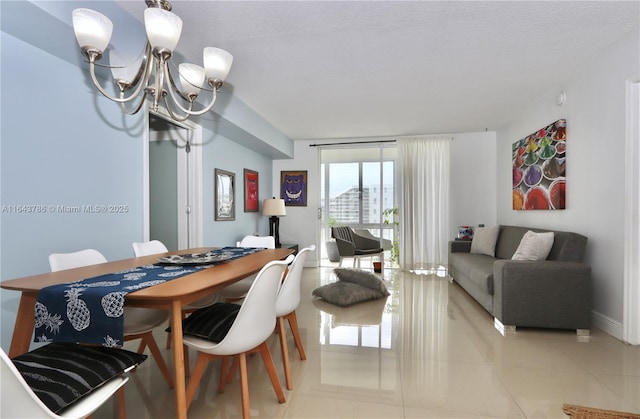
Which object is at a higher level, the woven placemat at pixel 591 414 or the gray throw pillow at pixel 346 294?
the woven placemat at pixel 591 414

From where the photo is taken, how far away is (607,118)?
2.82 meters

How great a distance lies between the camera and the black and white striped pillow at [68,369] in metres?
1.01

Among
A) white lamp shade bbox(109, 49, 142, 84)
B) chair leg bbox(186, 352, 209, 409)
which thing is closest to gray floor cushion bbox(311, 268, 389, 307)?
chair leg bbox(186, 352, 209, 409)

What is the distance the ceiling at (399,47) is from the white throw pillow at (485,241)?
1688 millimetres

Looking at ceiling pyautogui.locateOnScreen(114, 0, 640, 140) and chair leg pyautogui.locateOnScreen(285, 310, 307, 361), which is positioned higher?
ceiling pyautogui.locateOnScreen(114, 0, 640, 140)

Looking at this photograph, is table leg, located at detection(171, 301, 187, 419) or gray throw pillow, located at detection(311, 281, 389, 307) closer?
table leg, located at detection(171, 301, 187, 419)

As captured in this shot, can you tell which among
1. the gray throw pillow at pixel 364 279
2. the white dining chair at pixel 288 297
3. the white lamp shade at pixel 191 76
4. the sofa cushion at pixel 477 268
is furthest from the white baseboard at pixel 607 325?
the white lamp shade at pixel 191 76

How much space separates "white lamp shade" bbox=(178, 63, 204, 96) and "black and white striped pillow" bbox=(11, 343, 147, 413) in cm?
156

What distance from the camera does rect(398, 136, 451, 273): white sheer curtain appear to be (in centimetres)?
566

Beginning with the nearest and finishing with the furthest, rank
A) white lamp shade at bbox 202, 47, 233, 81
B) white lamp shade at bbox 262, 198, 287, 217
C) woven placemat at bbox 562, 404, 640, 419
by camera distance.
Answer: woven placemat at bbox 562, 404, 640, 419, white lamp shade at bbox 202, 47, 233, 81, white lamp shade at bbox 262, 198, 287, 217

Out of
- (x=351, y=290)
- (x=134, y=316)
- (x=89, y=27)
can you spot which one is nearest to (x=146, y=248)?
(x=134, y=316)

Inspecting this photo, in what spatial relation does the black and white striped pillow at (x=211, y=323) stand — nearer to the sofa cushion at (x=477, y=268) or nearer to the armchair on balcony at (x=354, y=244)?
the sofa cushion at (x=477, y=268)

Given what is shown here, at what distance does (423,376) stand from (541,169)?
3070 millimetres

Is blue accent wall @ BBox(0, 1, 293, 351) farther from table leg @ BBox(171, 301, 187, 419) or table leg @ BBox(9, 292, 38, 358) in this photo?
table leg @ BBox(171, 301, 187, 419)
